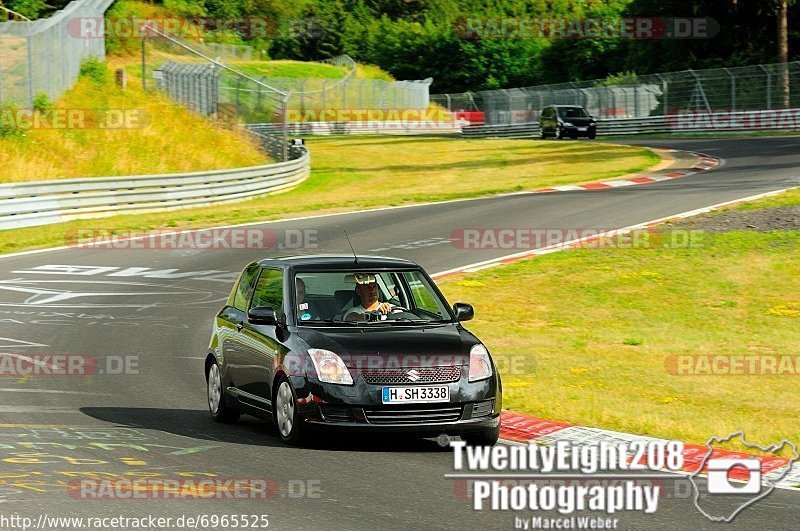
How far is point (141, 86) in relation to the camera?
4644 centimetres

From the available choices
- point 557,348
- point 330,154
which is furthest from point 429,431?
point 330,154

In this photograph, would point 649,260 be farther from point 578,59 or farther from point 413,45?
point 413,45

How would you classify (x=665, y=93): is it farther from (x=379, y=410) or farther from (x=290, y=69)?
(x=379, y=410)

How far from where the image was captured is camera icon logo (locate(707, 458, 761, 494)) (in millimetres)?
8586

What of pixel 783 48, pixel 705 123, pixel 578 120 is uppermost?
pixel 783 48

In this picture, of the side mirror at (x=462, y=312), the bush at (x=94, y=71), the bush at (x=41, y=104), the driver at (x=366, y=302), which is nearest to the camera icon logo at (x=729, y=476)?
the side mirror at (x=462, y=312)

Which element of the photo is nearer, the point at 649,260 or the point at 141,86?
the point at 649,260

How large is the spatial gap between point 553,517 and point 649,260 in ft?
51.4

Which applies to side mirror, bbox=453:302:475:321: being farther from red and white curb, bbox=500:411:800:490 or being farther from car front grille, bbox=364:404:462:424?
car front grille, bbox=364:404:462:424

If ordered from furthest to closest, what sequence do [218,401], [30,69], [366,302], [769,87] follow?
[769,87]
[30,69]
[218,401]
[366,302]

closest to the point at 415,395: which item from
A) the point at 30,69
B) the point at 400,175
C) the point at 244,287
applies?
the point at 244,287

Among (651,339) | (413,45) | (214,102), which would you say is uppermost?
(413,45)

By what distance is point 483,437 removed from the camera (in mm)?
10125

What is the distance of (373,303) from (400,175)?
36.2 m
